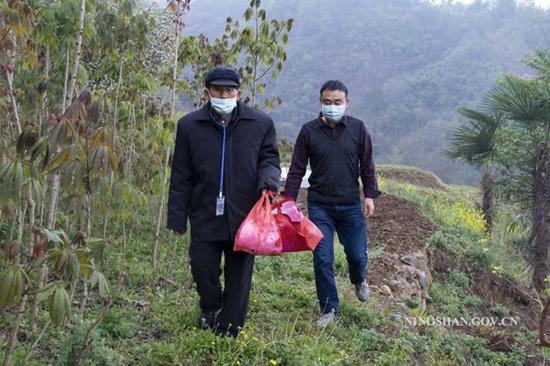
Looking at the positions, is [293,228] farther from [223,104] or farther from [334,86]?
[334,86]

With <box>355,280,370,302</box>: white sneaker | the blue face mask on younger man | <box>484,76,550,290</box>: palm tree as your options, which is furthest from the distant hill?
the blue face mask on younger man

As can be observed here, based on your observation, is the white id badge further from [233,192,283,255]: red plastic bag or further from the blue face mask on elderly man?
the blue face mask on elderly man

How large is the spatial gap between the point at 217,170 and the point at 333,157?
1.17 m

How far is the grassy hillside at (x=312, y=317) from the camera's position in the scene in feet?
12.3

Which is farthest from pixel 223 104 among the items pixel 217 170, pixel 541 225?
pixel 541 225

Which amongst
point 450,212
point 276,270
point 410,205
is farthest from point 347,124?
point 450,212

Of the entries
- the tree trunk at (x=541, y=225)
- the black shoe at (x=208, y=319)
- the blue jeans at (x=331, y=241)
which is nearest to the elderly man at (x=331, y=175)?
the blue jeans at (x=331, y=241)

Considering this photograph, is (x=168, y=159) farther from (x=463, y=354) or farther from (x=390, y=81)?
(x=390, y=81)

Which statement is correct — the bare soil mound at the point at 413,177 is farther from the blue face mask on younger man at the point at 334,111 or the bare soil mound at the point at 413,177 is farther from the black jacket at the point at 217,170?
the black jacket at the point at 217,170

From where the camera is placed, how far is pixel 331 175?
4.55 m

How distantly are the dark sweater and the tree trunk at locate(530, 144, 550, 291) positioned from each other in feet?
14.7

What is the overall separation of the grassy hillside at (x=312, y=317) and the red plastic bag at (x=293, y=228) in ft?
2.09

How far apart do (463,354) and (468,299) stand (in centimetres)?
207

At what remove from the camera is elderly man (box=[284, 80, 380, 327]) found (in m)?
4.54
